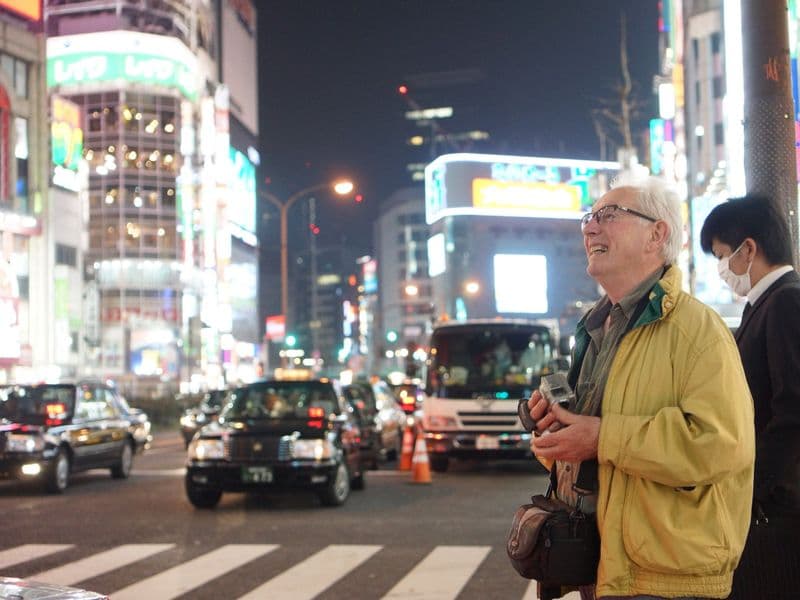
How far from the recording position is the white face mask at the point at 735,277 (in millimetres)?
3844

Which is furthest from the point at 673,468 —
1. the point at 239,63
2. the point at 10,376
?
the point at 239,63

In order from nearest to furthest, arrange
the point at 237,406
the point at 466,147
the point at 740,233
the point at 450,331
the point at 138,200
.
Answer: the point at 740,233 → the point at 237,406 → the point at 450,331 → the point at 138,200 → the point at 466,147

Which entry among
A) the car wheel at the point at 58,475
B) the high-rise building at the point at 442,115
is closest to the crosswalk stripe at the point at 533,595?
the car wheel at the point at 58,475

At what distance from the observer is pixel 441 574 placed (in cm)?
881

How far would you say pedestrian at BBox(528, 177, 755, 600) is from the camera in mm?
2787

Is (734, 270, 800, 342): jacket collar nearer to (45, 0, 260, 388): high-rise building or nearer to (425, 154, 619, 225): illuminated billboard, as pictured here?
(45, 0, 260, 388): high-rise building

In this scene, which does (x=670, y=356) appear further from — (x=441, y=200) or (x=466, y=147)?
(x=466, y=147)

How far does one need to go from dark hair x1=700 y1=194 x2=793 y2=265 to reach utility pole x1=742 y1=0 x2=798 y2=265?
1874mm

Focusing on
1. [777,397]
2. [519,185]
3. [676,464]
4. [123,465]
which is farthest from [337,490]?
[519,185]

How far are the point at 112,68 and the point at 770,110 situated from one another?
7768cm

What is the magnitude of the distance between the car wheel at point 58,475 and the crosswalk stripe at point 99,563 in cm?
554

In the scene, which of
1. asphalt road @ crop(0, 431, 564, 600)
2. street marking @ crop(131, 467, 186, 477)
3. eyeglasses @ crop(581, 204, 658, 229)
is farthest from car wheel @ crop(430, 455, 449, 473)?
eyeglasses @ crop(581, 204, 658, 229)

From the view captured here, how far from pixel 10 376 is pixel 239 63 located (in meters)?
59.8

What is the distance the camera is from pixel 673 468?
2775mm
